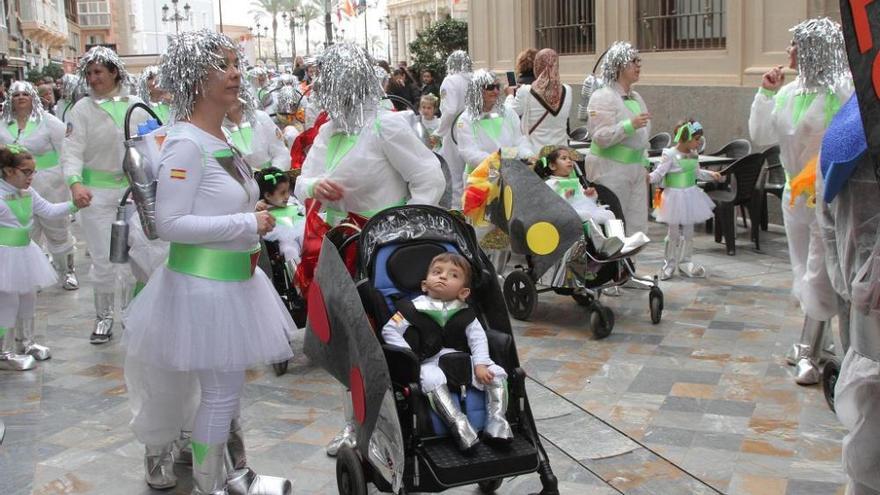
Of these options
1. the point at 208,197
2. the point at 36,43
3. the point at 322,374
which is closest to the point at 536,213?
the point at 322,374

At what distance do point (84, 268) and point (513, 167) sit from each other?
197 inches

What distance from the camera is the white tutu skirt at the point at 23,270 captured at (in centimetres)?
591

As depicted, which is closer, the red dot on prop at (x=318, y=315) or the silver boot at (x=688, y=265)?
the red dot on prop at (x=318, y=315)

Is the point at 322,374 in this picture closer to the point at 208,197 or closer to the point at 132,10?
the point at 208,197

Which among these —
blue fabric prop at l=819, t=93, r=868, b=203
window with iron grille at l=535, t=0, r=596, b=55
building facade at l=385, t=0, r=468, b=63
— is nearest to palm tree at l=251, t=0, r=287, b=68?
building facade at l=385, t=0, r=468, b=63

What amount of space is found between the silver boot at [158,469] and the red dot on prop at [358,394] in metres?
1.10

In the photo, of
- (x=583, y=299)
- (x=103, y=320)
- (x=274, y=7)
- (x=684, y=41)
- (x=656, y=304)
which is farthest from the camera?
(x=274, y=7)

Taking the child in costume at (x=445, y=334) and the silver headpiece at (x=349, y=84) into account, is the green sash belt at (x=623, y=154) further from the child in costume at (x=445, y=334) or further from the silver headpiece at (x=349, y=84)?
the child in costume at (x=445, y=334)

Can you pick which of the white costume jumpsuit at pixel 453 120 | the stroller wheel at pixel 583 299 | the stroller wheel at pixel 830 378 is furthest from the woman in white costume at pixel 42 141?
the stroller wheel at pixel 830 378

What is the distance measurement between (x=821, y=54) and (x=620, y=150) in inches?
80.6

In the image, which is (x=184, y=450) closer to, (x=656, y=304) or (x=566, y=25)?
(x=656, y=304)

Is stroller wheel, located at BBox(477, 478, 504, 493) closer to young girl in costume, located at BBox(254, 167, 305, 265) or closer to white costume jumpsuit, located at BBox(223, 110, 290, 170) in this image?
young girl in costume, located at BBox(254, 167, 305, 265)

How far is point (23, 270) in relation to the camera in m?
6.02

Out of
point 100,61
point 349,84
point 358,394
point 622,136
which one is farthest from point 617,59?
point 358,394
